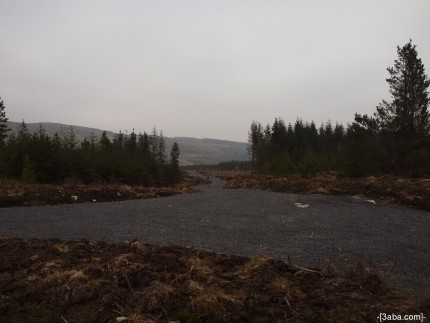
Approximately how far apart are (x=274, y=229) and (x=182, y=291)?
6.62 metres

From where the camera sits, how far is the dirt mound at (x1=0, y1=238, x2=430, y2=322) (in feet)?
12.7

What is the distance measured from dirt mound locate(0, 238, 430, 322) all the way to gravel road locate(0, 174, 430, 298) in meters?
1.34

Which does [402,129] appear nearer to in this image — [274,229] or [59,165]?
[274,229]

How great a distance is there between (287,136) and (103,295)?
73947mm

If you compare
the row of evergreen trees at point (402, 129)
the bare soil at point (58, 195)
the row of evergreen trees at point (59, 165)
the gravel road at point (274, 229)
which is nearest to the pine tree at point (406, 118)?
the row of evergreen trees at point (402, 129)

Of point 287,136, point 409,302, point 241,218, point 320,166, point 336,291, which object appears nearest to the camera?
point 409,302

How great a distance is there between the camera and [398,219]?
11.5 m

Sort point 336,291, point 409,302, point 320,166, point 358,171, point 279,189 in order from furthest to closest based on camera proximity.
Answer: point 320,166, point 358,171, point 279,189, point 336,291, point 409,302

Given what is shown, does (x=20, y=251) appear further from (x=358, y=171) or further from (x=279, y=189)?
(x=358, y=171)

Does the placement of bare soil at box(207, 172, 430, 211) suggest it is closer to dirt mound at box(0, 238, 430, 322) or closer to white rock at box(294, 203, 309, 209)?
white rock at box(294, 203, 309, 209)

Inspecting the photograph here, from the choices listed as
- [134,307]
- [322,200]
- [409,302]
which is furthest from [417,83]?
[134,307]

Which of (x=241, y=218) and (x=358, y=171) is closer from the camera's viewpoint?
(x=241, y=218)

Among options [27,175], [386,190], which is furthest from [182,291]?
[27,175]

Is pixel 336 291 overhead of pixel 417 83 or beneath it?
beneath
